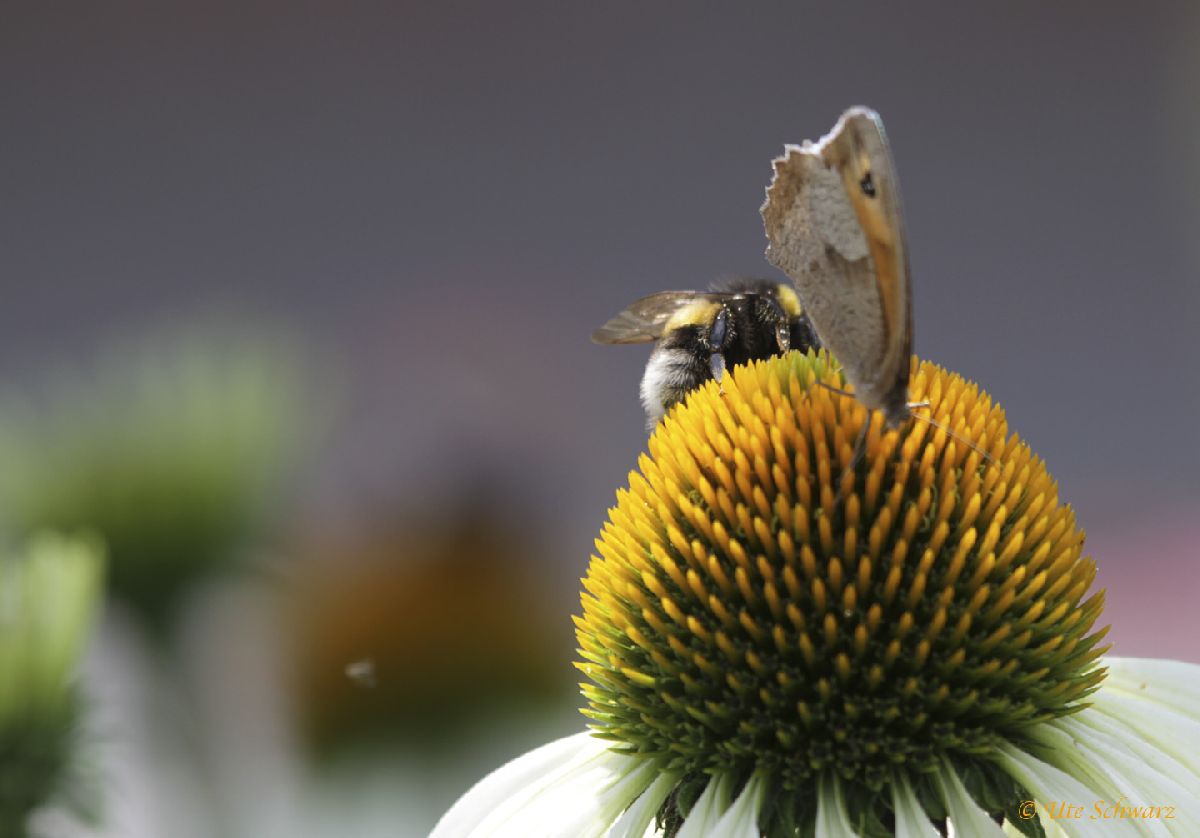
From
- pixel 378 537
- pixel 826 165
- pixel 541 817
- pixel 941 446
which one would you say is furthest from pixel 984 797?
pixel 378 537

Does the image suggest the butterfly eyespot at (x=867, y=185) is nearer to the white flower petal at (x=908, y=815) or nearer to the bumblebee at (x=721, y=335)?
the bumblebee at (x=721, y=335)

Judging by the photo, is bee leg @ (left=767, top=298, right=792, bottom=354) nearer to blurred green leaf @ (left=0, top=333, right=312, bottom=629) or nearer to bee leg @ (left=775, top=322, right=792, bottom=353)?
bee leg @ (left=775, top=322, right=792, bottom=353)

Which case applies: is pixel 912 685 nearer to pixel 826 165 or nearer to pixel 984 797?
pixel 984 797

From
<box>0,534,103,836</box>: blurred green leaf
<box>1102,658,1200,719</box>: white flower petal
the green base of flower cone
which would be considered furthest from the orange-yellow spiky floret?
<box>0,534,103,836</box>: blurred green leaf

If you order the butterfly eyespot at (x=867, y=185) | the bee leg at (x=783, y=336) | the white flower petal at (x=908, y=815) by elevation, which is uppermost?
the butterfly eyespot at (x=867, y=185)

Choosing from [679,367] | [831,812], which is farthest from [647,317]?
[831,812]

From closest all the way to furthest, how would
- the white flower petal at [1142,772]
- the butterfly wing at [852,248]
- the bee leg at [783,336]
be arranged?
1. the butterfly wing at [852,248]
2. the white flower petal at [1142,772]
3. the bee leg at [783,336]

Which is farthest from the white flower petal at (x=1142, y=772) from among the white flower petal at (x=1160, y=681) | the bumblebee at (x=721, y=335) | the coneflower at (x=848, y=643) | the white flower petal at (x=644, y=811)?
the bumblebee at (x=721, y=335)
